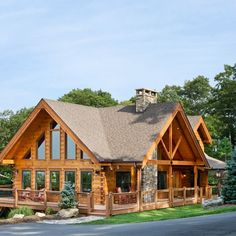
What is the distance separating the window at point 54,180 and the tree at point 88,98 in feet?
110

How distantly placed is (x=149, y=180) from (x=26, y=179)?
8.37 metres

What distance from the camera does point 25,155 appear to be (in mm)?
32125

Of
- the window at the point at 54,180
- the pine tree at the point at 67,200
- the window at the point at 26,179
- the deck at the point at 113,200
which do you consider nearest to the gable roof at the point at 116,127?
the deck at the point at 113,200

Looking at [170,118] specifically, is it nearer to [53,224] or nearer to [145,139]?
[145,139]

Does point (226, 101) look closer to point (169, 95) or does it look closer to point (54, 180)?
point (169, 95)

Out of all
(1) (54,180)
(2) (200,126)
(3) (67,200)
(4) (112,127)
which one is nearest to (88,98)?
(2) (200,126)

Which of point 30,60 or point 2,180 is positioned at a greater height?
point 30,60

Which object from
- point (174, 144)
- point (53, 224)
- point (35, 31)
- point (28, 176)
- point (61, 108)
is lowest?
point (53, 224)

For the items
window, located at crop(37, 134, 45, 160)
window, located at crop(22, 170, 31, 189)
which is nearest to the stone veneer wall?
window, located at crop(37, 134, 45, 160)

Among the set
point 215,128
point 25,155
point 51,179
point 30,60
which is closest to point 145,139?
point 51,179

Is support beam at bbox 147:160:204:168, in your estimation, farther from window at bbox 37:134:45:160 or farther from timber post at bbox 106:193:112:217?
window at bbox 37:134:45:160

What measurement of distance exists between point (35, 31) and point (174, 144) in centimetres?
1382

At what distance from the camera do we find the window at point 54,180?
1179 inches

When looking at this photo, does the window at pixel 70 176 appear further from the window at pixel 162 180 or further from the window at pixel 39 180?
the window at pixel 162 180
